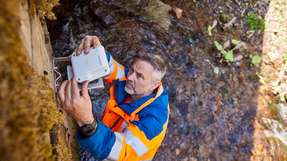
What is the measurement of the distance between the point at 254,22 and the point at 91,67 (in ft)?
16.3

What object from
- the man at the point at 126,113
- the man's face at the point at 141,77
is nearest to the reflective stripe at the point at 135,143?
the man at the point at 126,113

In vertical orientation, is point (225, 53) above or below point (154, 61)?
below

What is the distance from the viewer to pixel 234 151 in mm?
5336

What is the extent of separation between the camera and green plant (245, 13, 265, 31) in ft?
21.8

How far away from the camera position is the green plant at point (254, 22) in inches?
261

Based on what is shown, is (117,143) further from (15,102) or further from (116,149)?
(15,102)

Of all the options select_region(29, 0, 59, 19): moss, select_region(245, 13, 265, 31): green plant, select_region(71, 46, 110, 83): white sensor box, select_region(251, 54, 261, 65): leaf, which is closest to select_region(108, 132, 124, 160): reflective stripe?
select_region(71, 46, 110, 83): white sensor box

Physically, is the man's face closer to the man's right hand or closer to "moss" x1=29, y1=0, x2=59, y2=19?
the man's right hand

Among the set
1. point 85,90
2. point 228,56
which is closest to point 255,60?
point 228,56

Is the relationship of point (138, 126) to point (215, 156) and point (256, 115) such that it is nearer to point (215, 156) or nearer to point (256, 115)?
point (215, 156)

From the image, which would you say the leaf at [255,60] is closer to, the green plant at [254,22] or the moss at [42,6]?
the green plant at [254,22]

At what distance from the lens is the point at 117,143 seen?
2.58 m

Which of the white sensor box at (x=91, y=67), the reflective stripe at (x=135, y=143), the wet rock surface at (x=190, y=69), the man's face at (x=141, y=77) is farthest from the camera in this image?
the wet rock surface at (x=190, y=69)

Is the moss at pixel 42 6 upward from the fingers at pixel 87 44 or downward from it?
upward
